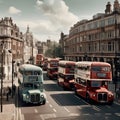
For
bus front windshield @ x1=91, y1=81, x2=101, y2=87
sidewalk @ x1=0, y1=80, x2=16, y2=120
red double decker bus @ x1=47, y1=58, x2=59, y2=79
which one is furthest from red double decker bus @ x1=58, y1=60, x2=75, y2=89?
red double decker bus @ x1=47, y1=58, x2=59, y2=79

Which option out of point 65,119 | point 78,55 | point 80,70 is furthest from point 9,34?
point 65,119

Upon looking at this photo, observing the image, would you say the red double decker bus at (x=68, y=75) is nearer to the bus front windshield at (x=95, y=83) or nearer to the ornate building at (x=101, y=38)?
the ornate building at (x=101, y=38)

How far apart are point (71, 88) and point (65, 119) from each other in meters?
21.6

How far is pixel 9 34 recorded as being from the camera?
8462 cm

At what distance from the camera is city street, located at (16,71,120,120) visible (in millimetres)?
28891

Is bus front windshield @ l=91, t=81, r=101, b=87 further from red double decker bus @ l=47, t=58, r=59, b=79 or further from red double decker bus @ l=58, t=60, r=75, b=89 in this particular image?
red double decker bus @ l=47, t=58, r=59, b=79

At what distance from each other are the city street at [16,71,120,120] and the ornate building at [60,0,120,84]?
2269cm

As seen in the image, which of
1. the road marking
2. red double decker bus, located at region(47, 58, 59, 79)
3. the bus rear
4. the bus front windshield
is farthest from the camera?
red double decker bus, located at region(47, 58, 59, 79)

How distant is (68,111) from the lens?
31.8 meters

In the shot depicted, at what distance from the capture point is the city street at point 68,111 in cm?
2889

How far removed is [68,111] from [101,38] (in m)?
44.8

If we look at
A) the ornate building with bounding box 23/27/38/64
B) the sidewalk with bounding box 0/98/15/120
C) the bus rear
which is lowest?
the sidewalk with bounding box 0/98/15/120

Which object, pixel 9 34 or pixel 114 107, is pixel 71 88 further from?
pixel 9 34

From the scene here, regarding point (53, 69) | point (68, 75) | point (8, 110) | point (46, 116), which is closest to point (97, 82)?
point (46, 116)
